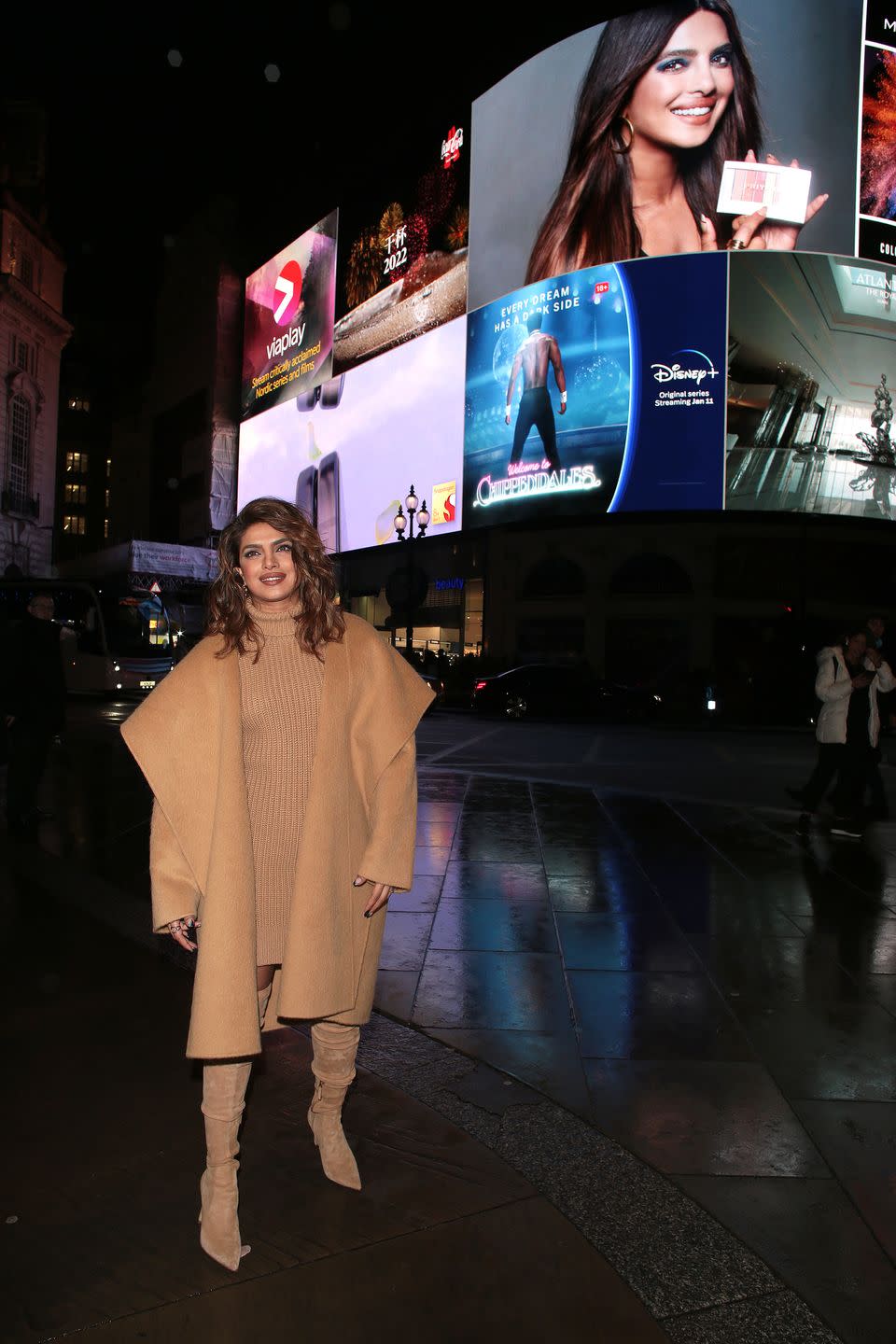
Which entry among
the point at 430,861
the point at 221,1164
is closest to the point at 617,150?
the point at 430,861

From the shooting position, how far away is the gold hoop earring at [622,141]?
27.3 meters

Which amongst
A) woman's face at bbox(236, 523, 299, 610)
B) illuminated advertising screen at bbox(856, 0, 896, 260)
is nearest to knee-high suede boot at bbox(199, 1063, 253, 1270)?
woman's face at bbox(236, 523, 299, 610)

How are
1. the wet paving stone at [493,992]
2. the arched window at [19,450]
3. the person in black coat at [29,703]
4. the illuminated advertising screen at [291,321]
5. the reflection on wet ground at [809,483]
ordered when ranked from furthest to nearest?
the arched window at [19,450]
the illuminated advertising screen at [291,321]
the reflection on wet ground at [809,483]
the person in black coat at [29,703]
the wet paving stone at [493,992]

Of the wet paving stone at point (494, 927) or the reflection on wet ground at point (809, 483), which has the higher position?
the reflection on wet ground at point (809, 483)

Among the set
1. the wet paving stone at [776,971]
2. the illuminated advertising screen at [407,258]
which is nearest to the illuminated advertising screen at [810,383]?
the illuminated advertising screen at [407,258]

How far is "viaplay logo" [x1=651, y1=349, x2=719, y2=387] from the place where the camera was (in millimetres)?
26375

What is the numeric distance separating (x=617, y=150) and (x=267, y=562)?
28828 mm

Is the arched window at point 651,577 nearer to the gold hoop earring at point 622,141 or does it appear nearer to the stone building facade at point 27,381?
the gold hoop earring at point 622,141

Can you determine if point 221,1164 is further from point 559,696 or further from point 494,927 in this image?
point 559,696

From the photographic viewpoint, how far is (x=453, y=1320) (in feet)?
7.17

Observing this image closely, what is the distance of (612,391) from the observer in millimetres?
27062

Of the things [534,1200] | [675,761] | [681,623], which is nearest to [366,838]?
[534,1200]

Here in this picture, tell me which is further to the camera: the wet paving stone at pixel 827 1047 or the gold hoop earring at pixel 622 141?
the gold hoop earring at pixel 622 141

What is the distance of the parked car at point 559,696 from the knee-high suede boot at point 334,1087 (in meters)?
22.3
